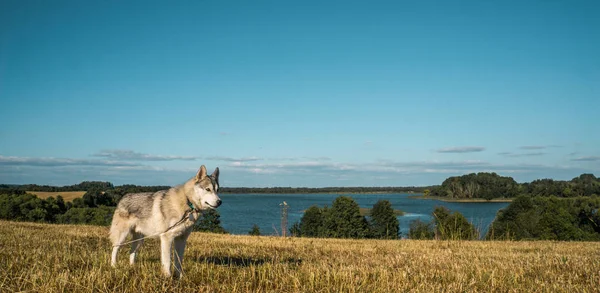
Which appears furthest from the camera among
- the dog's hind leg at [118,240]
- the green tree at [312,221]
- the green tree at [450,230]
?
the green tree at [312,221]

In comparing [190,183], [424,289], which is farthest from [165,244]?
[424,289]

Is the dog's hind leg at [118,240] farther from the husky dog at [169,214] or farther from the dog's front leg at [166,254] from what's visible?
the dog's front leg at [166,254]

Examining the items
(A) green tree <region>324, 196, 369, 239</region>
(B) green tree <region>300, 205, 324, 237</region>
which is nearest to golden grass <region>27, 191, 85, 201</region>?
(B) green tree <region>300, 205, 324, 237</region>

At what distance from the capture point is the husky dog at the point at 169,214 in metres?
6.02

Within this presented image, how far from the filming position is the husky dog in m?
6.02

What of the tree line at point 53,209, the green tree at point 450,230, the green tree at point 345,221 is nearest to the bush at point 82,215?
the tree line at point 53,209

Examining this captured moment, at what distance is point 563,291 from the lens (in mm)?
5465

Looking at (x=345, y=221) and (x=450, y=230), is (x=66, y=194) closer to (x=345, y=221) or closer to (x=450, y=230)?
(x=345, y=221)

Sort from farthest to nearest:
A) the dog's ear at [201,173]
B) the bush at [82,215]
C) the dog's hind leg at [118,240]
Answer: the bush at [82,215] < the dog's hind leg at [118,240] < the dog's ear at [201,173]

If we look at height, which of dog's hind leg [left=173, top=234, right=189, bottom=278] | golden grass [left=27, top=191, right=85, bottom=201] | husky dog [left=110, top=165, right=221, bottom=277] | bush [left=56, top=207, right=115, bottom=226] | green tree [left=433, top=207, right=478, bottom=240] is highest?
husky dog [left=110, top=165, right=221, bottom=277]

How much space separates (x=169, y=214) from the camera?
6.19m

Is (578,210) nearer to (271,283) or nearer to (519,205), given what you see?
(519,205)

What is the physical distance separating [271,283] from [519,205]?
65582 mm

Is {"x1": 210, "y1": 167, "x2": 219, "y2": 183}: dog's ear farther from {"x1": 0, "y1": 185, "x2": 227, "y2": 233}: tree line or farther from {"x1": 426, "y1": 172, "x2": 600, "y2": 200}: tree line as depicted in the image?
{"x1": 426, "y1": 172, "x2": 600, "y2": 200}: tree line
